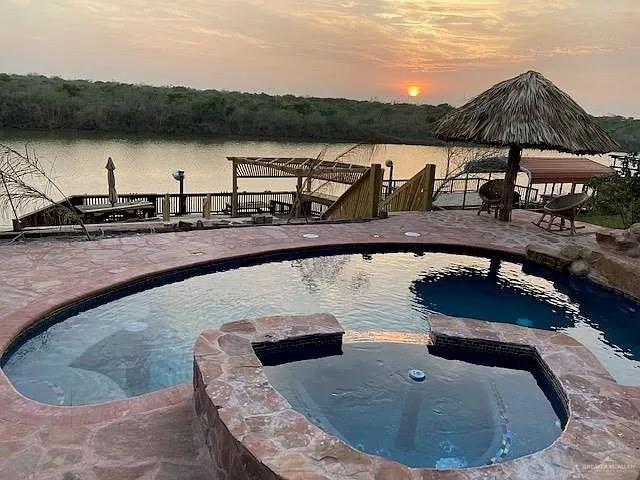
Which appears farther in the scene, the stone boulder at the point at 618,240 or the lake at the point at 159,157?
the lake at the point at 159,157

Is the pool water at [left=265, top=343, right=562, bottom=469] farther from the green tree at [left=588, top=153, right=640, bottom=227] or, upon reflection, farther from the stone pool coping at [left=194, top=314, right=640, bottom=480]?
the green tree at [left=588, top=153, right=640, bottom=227]

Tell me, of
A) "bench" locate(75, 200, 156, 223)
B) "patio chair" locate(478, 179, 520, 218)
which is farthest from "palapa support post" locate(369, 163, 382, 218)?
"bench" locate(75, 200, 156, 223)

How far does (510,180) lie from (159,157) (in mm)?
18754

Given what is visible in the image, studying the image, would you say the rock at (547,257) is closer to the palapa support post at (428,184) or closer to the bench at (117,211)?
the palapa support post at (428,184)

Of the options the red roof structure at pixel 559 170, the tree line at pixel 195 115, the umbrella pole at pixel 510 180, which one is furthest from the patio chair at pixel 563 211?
the tree line at pixel 195 115

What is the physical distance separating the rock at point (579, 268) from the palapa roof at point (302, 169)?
23.0 feet

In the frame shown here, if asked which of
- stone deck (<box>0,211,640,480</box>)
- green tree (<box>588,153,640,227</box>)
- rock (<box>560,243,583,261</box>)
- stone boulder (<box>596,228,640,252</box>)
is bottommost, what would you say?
stone deck (<box>0,211,640,480</box>)

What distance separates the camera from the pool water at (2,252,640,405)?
4.40 metres

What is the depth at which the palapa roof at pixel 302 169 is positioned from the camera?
13973mm

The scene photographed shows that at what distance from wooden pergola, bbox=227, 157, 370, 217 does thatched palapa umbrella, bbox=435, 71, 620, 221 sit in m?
4.11

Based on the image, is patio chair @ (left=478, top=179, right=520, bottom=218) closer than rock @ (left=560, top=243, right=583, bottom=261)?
No

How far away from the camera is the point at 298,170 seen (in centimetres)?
1355

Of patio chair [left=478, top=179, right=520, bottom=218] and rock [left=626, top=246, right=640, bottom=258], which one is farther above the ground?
patio chair [left=478, top=179, right=520, bottom=218]

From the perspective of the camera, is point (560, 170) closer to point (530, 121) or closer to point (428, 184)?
point (428, 184)
